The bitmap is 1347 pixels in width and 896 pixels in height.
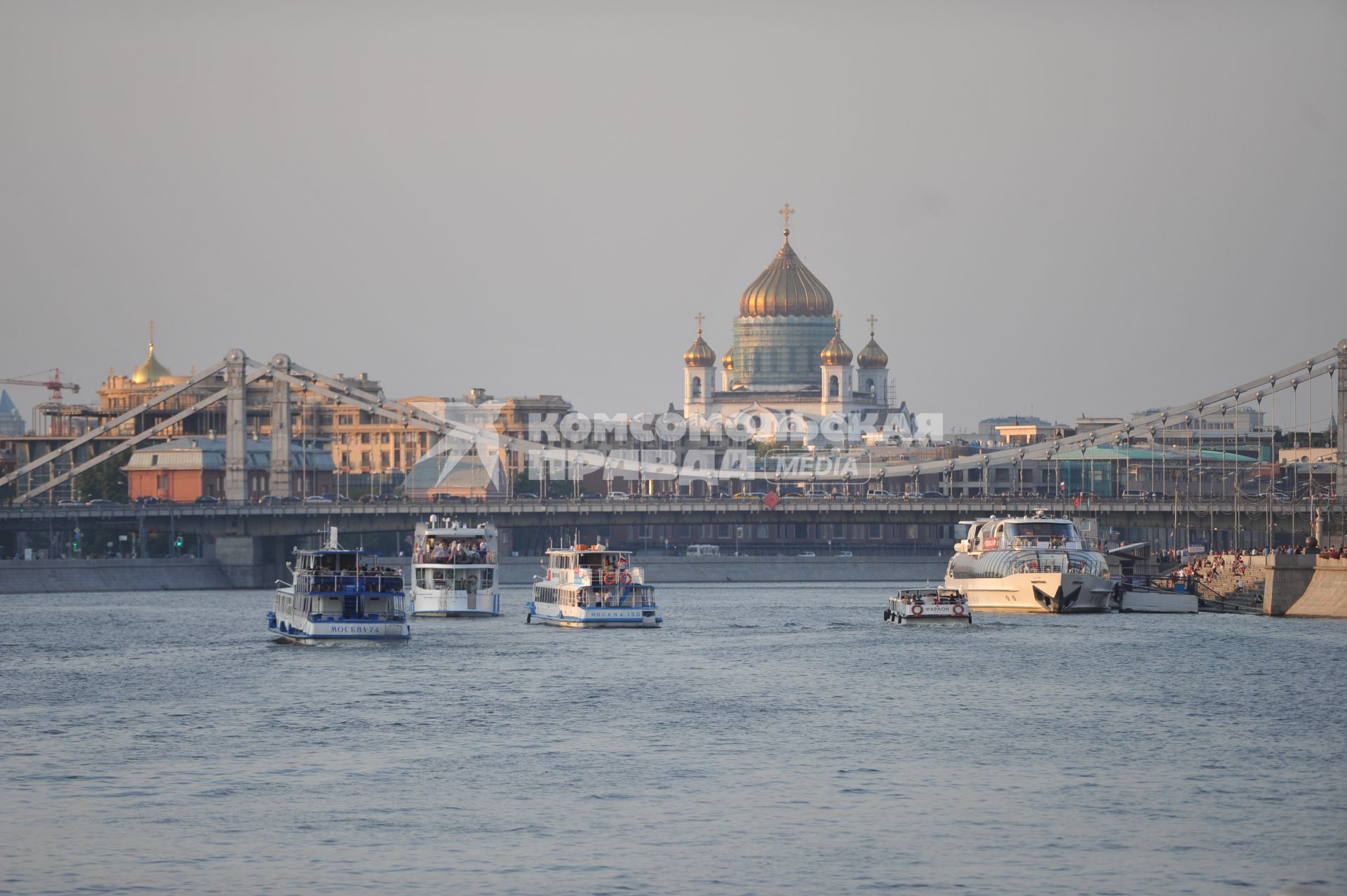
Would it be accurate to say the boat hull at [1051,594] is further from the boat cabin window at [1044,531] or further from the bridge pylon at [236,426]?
the bridge pylon at [236,426]

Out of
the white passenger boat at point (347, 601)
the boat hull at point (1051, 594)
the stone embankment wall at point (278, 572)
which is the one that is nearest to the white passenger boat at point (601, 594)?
the white passenger boat at point (347, 601)

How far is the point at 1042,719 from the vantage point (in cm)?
5572

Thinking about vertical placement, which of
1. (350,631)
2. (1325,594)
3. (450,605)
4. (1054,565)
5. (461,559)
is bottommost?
(350,631)

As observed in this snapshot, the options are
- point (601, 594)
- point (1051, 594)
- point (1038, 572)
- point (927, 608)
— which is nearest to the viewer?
point (601, 594)

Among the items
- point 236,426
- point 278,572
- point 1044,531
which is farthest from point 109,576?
point 1044,531

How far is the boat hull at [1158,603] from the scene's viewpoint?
97312mm

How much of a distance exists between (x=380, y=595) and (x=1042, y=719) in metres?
27.7

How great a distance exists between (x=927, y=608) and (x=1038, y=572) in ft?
32.9

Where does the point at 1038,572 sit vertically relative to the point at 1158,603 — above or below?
above

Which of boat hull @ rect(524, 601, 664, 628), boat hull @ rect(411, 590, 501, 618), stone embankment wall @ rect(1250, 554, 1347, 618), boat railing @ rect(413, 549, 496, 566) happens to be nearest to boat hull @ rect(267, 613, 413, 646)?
boat hull @ rect(524, 601, 664, 628)

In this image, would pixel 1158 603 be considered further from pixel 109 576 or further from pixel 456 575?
pixel 109 576

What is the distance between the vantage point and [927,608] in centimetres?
9112

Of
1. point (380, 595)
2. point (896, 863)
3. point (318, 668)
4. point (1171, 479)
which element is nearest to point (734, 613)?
point (380, 595)

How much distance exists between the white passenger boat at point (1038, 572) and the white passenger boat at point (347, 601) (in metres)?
32.2
